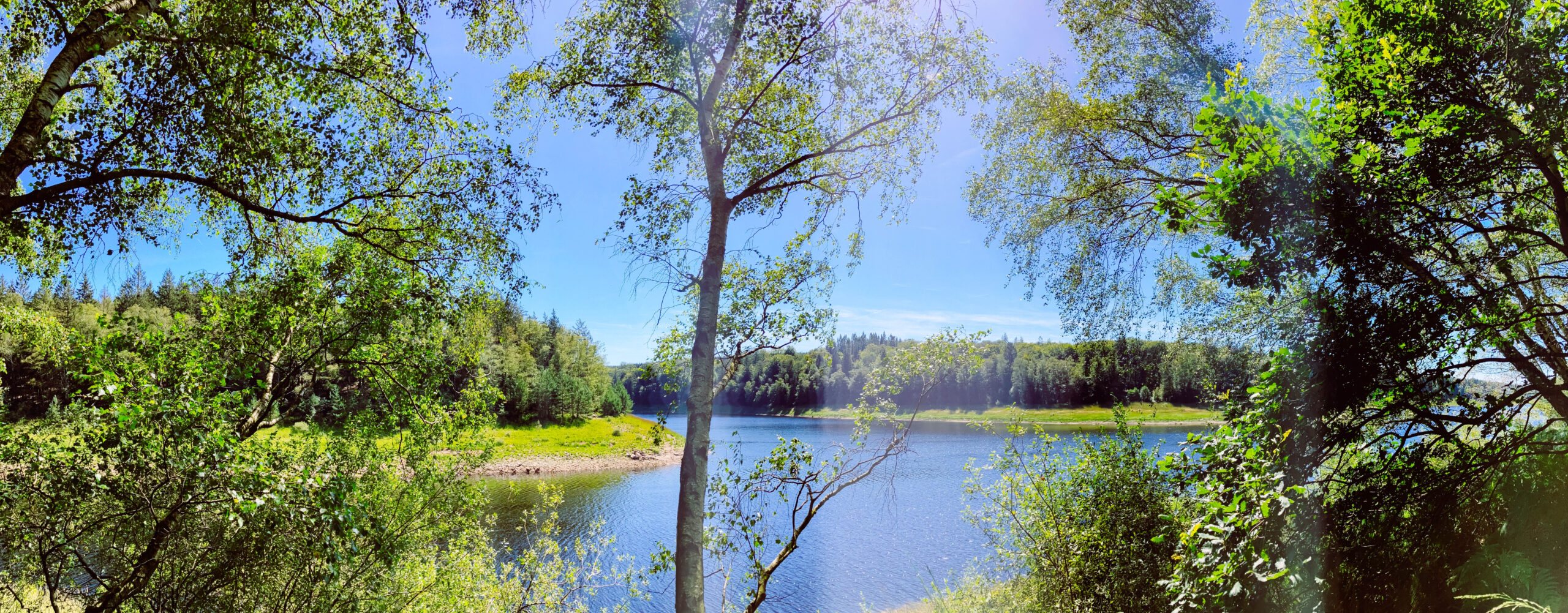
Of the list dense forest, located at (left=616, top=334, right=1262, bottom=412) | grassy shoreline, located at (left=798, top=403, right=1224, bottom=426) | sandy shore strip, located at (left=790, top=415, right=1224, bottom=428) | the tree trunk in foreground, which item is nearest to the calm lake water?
sandy shore strip, located at (left=790, top=415, right=1224, bottom=428)

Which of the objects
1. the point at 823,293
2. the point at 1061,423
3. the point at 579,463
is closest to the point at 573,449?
the point at 579,463

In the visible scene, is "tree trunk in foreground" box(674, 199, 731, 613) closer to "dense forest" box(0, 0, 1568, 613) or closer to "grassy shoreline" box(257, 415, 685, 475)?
"dense forest" box(0, 0, 1568, 613)

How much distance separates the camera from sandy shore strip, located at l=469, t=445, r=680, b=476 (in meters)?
41.8

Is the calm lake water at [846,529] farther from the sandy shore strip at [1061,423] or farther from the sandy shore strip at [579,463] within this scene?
the sandy shore strip at [579,463]

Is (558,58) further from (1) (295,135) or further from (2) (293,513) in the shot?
(2) (293,513)

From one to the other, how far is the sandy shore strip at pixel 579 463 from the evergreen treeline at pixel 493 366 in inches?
141

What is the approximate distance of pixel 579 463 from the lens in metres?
45.0

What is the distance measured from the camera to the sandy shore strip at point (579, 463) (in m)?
41.8

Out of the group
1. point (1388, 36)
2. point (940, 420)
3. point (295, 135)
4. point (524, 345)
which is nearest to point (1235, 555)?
point (1388, 36)

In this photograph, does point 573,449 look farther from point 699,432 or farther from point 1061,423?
point 699,432

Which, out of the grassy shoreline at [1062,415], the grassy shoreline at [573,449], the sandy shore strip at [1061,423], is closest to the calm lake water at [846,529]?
the sandy shore strip at [1061,423]

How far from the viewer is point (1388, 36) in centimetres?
445

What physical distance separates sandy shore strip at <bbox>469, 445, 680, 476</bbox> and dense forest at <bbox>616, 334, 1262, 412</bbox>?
4.56 metres

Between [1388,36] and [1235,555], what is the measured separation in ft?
12.3
